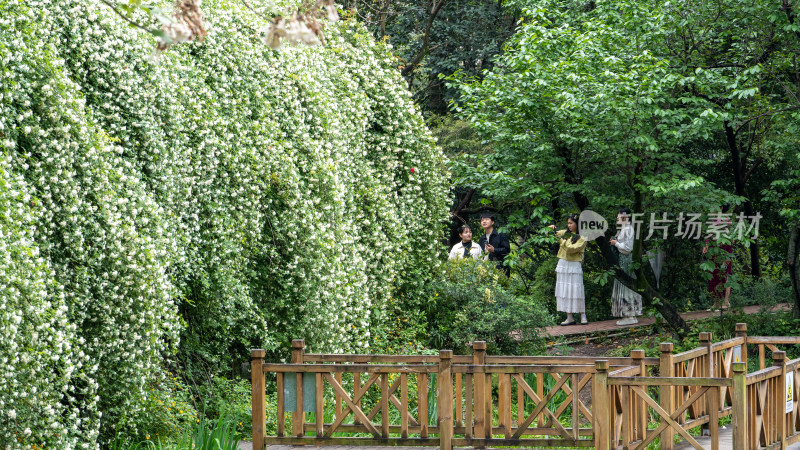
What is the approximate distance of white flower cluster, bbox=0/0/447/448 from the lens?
19.4 ft

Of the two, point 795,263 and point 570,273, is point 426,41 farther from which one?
point 795,263

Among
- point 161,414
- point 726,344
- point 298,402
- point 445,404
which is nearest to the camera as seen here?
point 445,404

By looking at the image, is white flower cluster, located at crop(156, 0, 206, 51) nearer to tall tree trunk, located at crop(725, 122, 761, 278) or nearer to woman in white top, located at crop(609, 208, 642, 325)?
woman in white top, located at crop(609, 208, 642, 325)

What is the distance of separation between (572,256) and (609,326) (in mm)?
1399

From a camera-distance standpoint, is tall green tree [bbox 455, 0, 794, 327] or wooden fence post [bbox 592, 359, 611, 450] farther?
tall green tree [bbox 455, 0, 794, 327]

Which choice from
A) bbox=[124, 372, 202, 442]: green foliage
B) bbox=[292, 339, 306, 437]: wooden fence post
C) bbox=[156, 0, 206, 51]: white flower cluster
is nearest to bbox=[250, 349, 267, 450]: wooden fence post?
bbox=[292, 339, 306, 437]: wooden fence post

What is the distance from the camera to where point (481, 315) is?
1166 cm

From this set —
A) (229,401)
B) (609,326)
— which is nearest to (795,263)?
(609,326)

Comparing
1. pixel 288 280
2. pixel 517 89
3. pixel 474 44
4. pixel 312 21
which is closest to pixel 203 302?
pixel 288 280

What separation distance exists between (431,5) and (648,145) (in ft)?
25.5

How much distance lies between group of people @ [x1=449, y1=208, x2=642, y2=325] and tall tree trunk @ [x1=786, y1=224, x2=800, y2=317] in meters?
2.18

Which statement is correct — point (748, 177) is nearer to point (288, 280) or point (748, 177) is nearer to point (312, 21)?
point (288, 280)

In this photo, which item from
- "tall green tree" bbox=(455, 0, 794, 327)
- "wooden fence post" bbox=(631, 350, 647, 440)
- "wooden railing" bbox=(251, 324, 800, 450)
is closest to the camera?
"wooden railing" bbox=(251, 324, 800, 450)

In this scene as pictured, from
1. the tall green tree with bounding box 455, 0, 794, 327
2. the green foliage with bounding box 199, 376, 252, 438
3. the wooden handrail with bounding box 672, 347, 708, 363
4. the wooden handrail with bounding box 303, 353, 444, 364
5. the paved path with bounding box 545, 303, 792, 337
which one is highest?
the tall green tree with bounding box 455, 0, 794, 327
